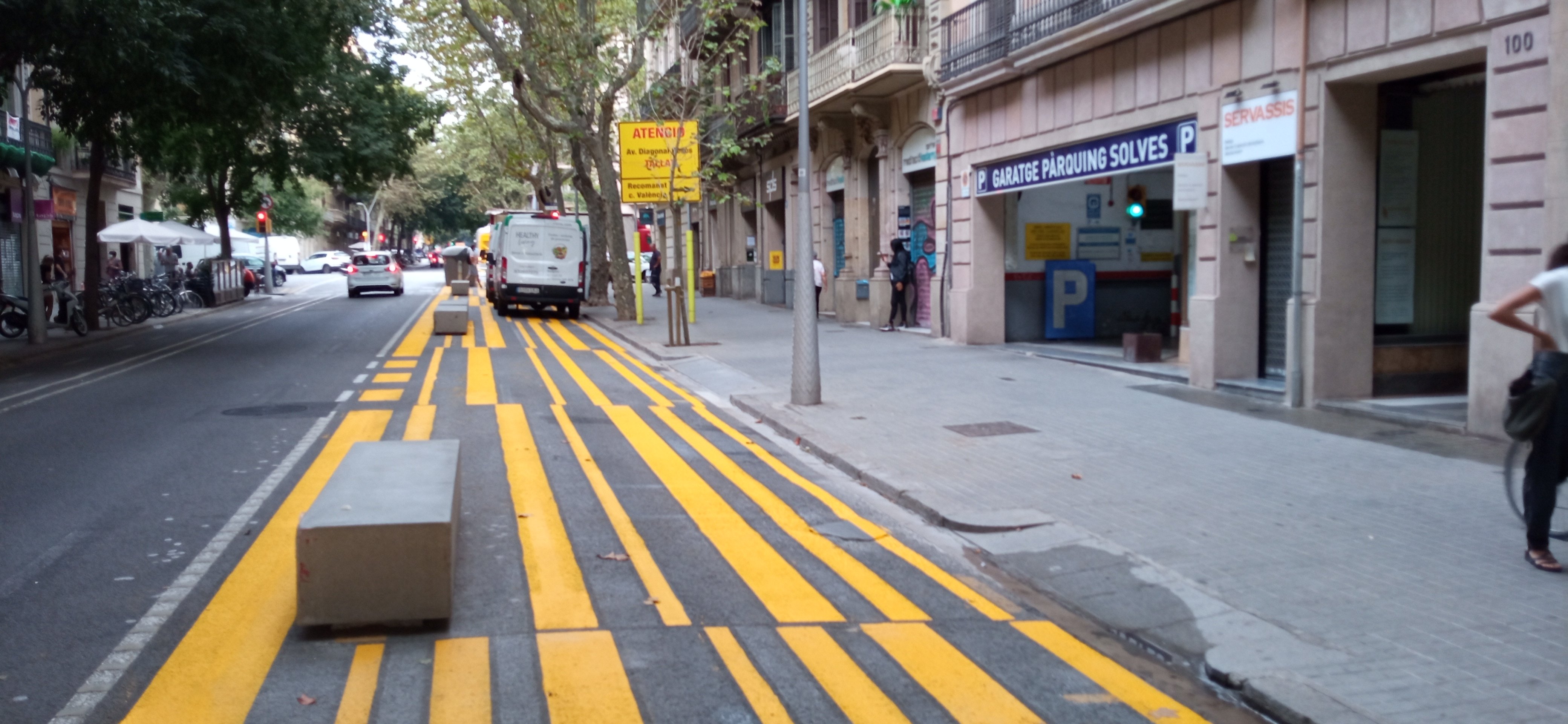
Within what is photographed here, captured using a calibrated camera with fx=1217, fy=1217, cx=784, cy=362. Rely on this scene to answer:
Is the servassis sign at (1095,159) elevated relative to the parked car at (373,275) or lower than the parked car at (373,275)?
elevated

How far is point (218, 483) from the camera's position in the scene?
895 cm

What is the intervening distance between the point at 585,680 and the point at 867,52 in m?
19.9

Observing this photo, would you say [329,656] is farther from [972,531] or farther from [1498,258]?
[1498,258]

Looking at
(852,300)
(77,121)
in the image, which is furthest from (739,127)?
(77,121)

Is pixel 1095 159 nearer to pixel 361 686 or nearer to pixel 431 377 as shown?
pixel 431 377

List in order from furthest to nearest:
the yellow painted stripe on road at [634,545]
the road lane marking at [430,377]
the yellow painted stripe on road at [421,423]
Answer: the road lane marking at [430,377] < the yellow painted stripe on road at [421,423] < the yellow painted stripe on road at [634,545]

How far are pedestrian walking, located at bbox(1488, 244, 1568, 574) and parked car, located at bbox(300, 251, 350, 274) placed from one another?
76.6 m

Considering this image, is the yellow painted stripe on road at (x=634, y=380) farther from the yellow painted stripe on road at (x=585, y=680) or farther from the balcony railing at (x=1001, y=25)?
the yellow painted stripe on road at (x=585, y=680)

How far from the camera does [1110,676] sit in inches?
203

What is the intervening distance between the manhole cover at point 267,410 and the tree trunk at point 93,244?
43.0 ft

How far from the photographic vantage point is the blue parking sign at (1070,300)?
20.3 meters

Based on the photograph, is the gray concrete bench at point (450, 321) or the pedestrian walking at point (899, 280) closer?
the pedestrian walking at point (899, 280)

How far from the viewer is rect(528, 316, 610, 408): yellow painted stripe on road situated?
14336mm

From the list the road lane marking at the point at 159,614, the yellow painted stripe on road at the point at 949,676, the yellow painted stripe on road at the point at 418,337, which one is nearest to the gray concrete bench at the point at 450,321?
the yellow painted stripe on road at the point at 418,337
